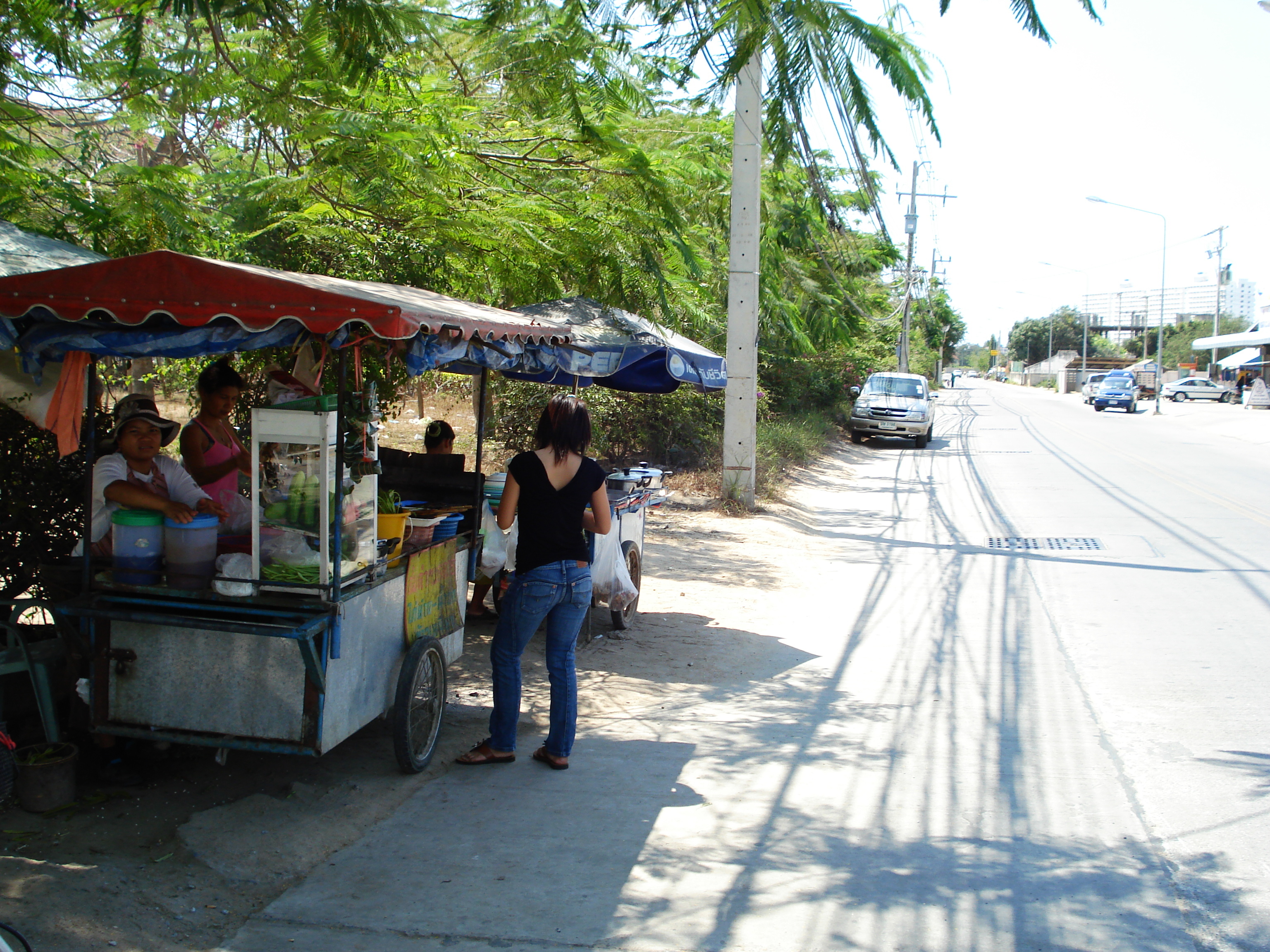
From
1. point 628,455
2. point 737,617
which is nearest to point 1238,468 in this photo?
point 628,455

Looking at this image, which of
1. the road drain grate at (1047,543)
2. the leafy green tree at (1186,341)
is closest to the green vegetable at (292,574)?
the road drain grate at (1047,543)

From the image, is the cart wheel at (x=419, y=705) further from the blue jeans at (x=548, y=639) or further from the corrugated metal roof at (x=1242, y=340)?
the corrugated metal roof at (x=1242, y=340)

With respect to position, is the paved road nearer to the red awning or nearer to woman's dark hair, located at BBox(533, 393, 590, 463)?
woman's dark hair, located at BBox(533, 393, 590, 463)

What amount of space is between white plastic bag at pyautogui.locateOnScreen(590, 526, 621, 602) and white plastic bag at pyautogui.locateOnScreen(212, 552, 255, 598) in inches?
115

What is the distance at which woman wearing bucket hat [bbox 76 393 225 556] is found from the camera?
4250 millimetres

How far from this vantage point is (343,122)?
254 inches

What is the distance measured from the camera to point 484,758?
473 centimetres

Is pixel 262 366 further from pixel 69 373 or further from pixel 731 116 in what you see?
pixel 731 116

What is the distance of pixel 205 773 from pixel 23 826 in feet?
2.44

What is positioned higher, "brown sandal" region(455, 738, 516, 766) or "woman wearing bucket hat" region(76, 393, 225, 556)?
"woman wearing bucket hat" region(76, 393, 225, 556)

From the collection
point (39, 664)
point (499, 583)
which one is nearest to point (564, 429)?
point (499, 583)

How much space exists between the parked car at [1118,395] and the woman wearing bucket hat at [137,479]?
46746 millimetres

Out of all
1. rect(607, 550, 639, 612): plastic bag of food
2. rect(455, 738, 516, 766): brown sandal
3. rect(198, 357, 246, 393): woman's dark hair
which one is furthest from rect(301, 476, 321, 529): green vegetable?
rect(607, 550, 639, 612): plastic bag of food

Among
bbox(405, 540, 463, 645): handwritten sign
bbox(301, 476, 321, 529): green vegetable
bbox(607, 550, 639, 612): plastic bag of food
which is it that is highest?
bbox(301, 476, 321, 529): green vegetable
